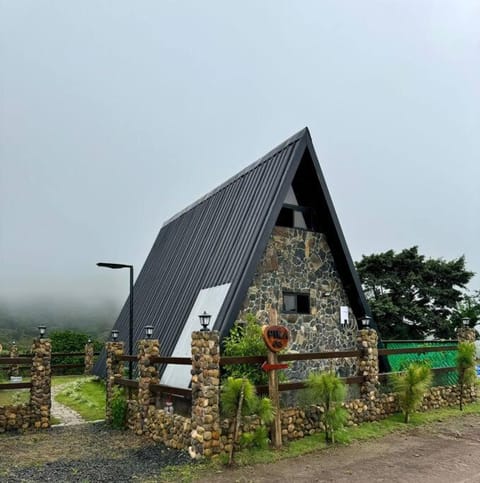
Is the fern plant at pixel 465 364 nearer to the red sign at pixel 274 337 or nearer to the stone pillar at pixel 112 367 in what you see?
the red sign at pixel 274 337

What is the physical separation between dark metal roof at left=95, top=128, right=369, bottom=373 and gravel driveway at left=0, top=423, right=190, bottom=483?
8.36ft

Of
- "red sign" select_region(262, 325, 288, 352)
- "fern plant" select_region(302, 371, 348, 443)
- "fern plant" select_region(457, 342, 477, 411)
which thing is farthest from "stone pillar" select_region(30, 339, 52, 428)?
"fern plant" select_region(457, 342, 477, 411)

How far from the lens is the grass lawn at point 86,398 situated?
12727 millimetres

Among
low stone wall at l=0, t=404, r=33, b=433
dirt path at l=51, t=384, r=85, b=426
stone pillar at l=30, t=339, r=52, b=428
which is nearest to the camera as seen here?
low stone wall at l=0, t=404, r=33, b=433

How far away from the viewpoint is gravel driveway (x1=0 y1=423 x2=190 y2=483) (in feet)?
23.2

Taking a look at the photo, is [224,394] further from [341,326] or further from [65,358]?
[65,358]

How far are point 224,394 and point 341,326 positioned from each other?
581 cm

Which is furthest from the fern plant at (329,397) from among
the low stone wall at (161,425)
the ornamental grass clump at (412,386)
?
the low stone wall at (161,425)

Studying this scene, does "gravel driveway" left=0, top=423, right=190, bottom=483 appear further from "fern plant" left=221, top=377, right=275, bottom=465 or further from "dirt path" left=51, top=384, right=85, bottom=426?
"dirt path" left=51, top=384, right=85, bottom=426

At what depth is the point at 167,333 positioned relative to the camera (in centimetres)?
1235

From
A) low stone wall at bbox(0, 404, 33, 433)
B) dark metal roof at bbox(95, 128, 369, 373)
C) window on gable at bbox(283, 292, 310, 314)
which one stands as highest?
dark metal roof at bbox(95, 128, 369, 373)

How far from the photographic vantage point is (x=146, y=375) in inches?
388

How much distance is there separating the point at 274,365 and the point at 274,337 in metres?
0.48

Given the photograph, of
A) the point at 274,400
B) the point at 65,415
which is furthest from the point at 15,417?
the point at 274,400
